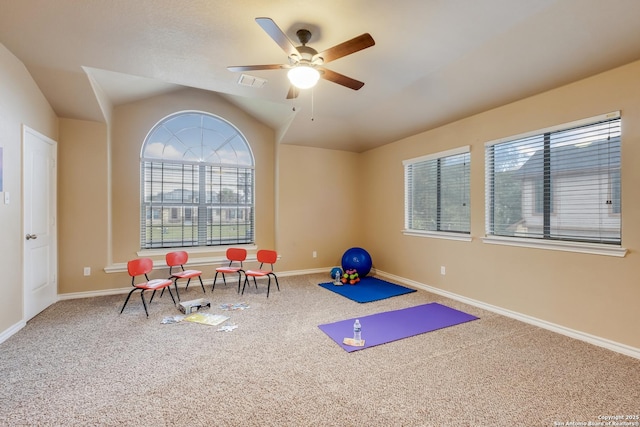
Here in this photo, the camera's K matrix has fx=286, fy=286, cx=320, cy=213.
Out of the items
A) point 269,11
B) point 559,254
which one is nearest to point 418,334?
point 559,254

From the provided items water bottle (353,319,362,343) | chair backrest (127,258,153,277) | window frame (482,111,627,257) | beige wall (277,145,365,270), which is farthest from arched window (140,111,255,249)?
window frame (482,111,627,257)

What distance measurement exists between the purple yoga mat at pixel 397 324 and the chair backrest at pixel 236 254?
2.28 metres

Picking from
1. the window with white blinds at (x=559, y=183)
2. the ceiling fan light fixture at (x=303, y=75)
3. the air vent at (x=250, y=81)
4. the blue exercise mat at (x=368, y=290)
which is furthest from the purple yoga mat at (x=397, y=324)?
the air vent at (x=250, y=81)

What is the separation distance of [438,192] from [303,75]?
10.3 ft

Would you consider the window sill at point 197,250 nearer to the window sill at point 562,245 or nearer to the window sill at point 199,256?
the window sill at point 199,256

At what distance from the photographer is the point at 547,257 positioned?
317 cm

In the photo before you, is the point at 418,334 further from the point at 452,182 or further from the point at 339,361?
the point at 452,182

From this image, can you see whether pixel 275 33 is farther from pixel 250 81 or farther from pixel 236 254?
pixel 236 254

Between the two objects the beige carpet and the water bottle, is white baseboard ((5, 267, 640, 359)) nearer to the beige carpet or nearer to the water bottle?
the beige carpet

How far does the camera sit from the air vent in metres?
3.58

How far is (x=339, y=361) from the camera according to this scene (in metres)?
2.47

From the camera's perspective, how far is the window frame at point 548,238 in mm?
2723

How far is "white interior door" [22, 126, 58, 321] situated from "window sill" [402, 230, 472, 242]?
5287 mm

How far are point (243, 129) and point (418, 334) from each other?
4.62 metres
